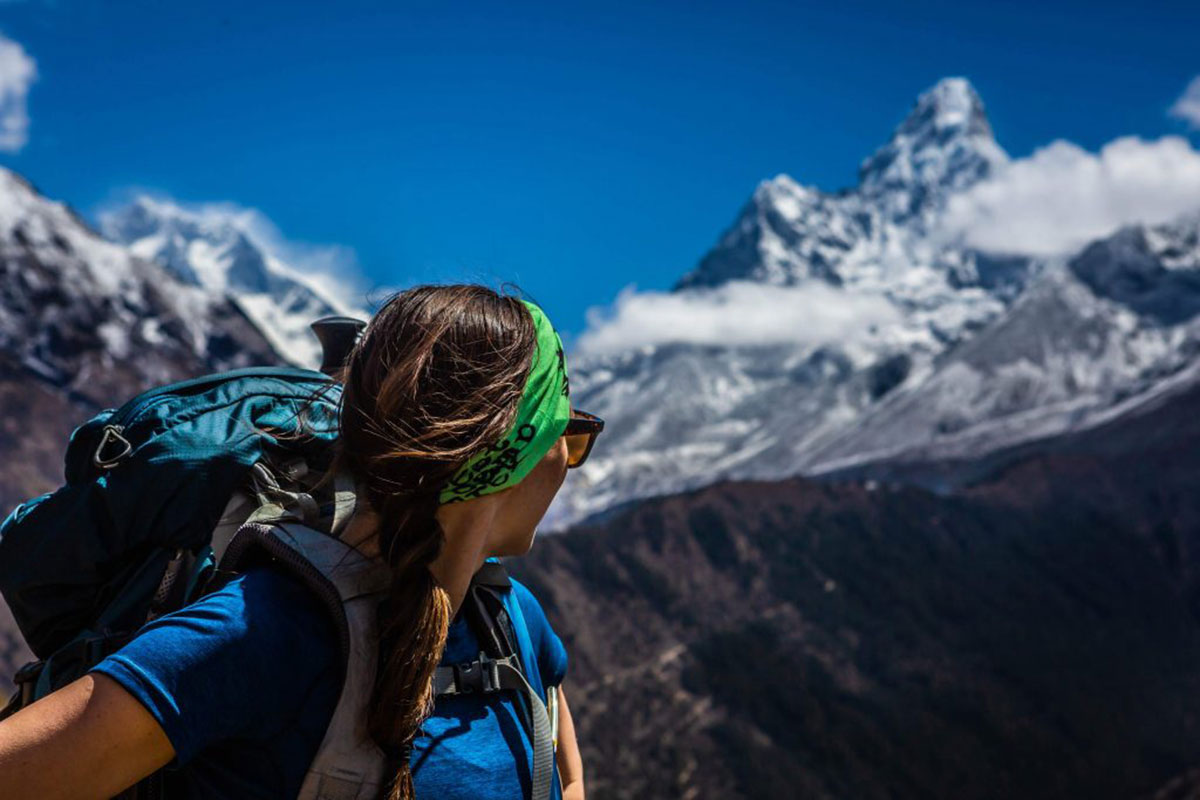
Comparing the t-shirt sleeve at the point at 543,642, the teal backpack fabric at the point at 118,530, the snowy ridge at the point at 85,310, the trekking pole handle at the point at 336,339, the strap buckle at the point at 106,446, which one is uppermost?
the snowy ridge at the point at 85,310

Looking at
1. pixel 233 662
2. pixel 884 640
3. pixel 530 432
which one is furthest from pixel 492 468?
pixel 884 640

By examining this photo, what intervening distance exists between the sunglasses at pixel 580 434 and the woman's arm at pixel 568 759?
432 mm

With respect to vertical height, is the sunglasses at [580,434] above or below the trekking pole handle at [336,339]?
below

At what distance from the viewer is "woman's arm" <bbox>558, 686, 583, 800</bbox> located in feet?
7.03

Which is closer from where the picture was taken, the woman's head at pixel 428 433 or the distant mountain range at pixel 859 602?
the woman's head at pixel 428 433

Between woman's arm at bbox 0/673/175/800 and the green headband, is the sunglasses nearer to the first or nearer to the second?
the green headband

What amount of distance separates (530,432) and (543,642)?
1.53ft

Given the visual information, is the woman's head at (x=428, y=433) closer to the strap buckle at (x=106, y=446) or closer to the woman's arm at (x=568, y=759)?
the strap buckle at (x=106, y=446)

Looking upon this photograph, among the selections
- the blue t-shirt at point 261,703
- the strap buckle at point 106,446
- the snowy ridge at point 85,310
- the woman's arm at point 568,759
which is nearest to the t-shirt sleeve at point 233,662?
the blue t-shirt at point 261,703

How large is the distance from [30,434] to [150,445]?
6190 cm

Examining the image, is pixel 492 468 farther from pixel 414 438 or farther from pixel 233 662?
pixel 233 662

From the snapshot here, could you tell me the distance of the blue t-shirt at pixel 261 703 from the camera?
57.1 inches

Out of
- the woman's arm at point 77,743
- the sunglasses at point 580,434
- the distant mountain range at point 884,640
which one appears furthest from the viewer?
the distant mountain range at point 884,640

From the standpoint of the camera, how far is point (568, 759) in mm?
2172
